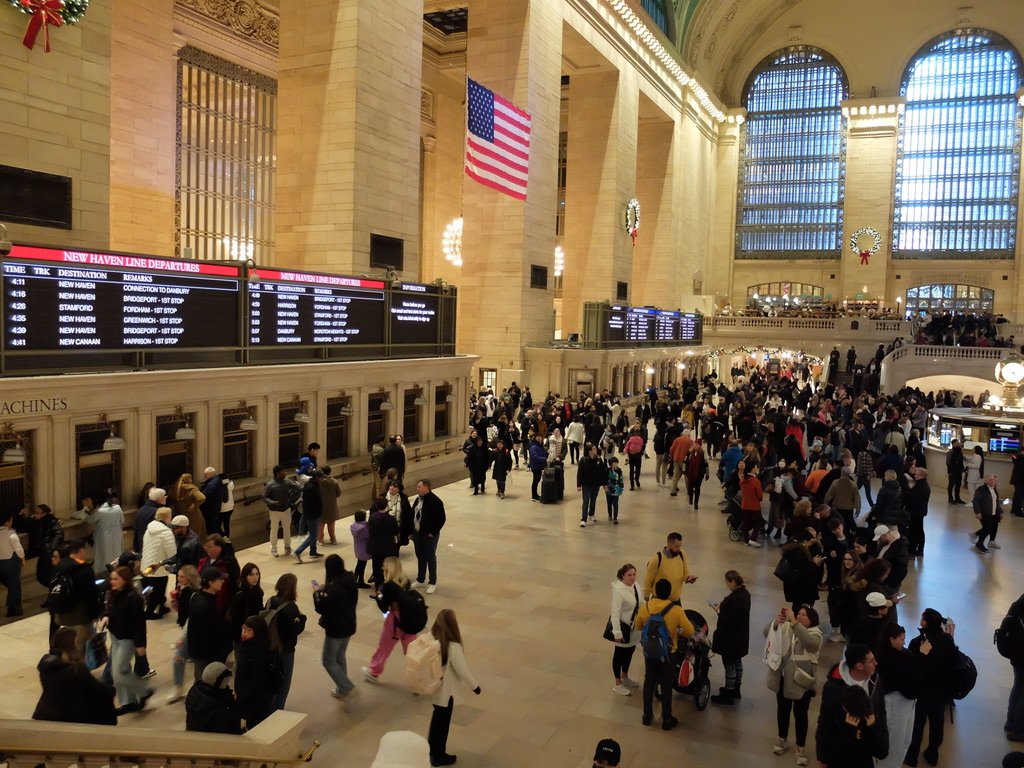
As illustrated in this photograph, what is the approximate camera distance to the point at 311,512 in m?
9.63

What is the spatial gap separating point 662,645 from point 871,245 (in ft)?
145

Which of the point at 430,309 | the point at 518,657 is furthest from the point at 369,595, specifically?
the point at 430,309

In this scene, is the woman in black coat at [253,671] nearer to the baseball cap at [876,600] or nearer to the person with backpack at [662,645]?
the person with backpack at [662,645]

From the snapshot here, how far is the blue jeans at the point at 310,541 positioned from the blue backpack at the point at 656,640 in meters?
4.97

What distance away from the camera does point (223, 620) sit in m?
5.76

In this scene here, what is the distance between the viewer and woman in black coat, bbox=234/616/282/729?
511 centimetres

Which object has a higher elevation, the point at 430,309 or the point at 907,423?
the point at 430,309

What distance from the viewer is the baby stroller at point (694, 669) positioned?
618cm

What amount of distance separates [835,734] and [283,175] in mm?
14664

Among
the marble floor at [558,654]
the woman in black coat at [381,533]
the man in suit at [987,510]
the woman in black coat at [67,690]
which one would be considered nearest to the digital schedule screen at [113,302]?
the marble floor at [558,654]

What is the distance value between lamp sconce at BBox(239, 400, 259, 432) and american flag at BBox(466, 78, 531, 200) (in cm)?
844

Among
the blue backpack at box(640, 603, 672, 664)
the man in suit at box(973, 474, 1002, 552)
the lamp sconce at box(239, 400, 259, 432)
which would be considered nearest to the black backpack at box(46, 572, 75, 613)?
the blue backpack at box(640, 603, 672, 664)

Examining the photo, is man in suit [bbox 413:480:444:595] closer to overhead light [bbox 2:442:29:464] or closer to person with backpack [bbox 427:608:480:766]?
person with backpack [bbox 427:608:480:766]

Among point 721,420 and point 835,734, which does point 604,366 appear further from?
point 835,734
